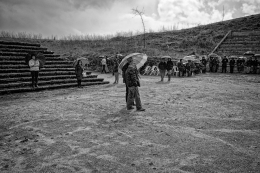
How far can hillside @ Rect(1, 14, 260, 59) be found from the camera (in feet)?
90.2

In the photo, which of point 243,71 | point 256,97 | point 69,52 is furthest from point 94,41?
point 256,97

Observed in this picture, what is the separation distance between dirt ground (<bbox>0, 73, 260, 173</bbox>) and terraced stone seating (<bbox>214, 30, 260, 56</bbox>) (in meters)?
17.8

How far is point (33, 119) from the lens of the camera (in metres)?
6.18

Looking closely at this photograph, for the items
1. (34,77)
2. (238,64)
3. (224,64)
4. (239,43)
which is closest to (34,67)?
(34,77)

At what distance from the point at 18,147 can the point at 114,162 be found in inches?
86.1

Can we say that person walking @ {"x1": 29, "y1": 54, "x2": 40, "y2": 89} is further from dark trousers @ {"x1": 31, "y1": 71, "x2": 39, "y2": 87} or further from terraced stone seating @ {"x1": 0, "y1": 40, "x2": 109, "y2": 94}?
terraced stone seating @ {"x1": 0, "y1": 40, "x2": 109, "y2": 94}

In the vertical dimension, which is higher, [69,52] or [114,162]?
[69,52]

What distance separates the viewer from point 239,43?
24953 mm

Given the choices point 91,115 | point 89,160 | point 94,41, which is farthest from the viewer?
point 94,41

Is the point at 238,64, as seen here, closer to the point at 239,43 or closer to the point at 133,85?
the point at 239,43

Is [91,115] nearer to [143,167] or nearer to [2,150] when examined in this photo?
[2,150]

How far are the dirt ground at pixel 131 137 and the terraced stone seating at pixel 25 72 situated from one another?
10.4 ft

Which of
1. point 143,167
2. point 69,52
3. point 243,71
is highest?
point 69,52

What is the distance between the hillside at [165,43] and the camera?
90.2 ft
